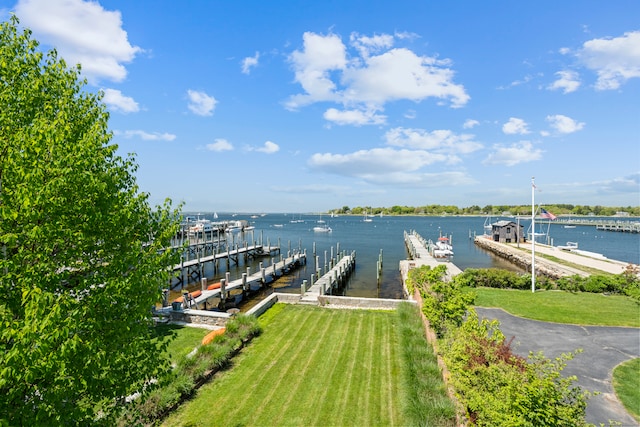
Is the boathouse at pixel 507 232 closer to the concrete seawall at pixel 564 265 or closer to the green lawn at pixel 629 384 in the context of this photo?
the concrete seawall at pixel 564 265

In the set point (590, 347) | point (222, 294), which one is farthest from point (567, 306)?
point (222, 294)

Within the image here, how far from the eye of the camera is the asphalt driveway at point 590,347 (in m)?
10.9

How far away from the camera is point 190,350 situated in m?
15.7

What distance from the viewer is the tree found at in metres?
5.26

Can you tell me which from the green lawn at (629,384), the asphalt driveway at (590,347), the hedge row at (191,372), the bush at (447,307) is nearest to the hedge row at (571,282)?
the asphalt driveway at (590,347)

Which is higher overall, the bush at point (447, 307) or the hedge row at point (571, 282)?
the bush at point (447, 307)

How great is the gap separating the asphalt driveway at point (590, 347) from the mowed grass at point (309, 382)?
5.68 metres

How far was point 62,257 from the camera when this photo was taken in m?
6.27

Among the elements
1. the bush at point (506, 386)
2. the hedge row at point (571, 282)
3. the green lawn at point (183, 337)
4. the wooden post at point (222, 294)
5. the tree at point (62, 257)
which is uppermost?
the tree at point (62, 257)

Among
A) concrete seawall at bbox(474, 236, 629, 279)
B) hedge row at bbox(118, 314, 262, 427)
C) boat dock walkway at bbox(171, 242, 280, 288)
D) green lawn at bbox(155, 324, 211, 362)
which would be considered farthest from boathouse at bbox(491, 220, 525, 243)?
green lawn at bbox(155, 324, 211, 362)

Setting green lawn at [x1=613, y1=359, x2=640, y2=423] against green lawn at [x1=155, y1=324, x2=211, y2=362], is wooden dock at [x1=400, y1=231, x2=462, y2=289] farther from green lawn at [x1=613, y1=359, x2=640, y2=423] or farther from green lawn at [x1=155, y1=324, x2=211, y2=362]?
green lawn at [x1=155, y1=324, x2=211, y2=362]

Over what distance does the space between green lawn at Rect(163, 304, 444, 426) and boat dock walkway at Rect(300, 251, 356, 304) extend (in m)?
7.64

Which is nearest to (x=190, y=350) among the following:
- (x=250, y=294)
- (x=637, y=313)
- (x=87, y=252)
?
(x=87, y=252)

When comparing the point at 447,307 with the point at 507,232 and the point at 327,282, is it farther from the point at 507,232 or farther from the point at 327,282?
the point at 507,232
